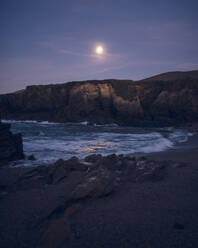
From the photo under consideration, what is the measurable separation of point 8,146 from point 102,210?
5.87 metres

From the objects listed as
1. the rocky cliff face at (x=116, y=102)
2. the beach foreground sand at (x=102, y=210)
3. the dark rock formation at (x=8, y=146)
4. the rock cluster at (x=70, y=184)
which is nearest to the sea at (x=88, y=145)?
the dark rock formation at (x=8, y=146)

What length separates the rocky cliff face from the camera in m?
31.1

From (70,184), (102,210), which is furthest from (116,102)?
(102,210)

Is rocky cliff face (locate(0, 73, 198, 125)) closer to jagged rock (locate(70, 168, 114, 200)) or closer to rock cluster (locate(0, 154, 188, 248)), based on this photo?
rock cluster (locate(0, 154, 188, 248))

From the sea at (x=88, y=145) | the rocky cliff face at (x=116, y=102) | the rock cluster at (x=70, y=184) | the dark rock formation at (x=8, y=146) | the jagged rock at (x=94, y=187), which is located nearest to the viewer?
the rock cluster at (x=70, y=184)

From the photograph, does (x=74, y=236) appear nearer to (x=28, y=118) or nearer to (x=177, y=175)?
(x=177, y=175)

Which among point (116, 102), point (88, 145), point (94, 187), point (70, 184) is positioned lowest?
point (88, 145)

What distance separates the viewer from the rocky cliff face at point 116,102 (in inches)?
1225

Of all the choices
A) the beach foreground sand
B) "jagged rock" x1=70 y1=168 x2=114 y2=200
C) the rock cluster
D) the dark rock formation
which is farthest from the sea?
"jagged rock" x1=70 y1=168 x2=114 y2=200

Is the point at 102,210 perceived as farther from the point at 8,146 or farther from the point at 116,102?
the point at 116,102

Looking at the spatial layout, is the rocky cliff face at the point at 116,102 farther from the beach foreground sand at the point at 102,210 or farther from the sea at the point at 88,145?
the beach foreground sand at the point at 102,210

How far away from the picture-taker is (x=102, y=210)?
3453mm

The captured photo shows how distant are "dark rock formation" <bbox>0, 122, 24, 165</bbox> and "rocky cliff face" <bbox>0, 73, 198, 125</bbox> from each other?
22.2 m

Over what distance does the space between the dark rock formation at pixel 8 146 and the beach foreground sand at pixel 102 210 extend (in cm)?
274
